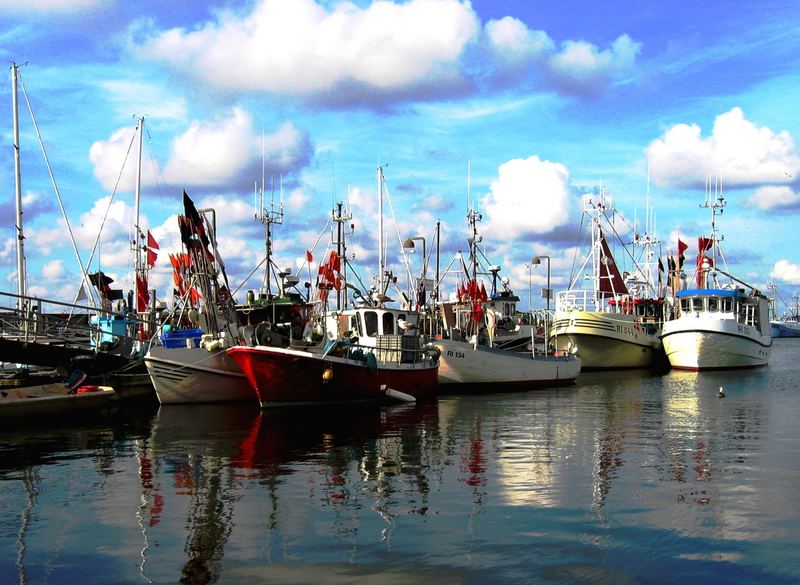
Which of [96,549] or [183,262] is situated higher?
[183,262]

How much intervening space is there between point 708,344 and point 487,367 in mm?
20637

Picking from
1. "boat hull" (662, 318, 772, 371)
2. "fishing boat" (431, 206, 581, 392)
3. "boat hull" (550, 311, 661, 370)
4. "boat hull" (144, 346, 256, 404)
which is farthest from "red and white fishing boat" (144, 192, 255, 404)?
"boat hull" (662, 318, 772, 371)

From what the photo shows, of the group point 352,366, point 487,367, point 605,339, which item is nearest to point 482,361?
point 487,367

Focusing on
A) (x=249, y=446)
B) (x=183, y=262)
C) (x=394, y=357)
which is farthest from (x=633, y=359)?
(x=249, y=446)

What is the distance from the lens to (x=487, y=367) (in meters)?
42.7

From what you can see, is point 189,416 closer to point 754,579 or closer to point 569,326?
point 754,579

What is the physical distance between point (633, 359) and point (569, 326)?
722cm

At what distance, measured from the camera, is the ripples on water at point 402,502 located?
11.0 m

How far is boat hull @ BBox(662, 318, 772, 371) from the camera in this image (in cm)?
5569

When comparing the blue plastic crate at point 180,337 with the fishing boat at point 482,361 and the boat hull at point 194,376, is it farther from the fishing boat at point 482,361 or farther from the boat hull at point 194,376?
the fishing boat at point 482,361

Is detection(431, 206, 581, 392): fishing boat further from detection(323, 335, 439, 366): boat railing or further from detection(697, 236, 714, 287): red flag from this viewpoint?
detection(697, 236, 714, 287): red flag

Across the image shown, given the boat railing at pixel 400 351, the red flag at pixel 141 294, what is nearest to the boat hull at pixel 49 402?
the boat railing at pixel 400 351

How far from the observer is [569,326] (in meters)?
57.8

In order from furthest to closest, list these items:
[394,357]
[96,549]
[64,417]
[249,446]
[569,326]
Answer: [569,326] → [394,357] → [64,417] → [249,446] → [96,549]
